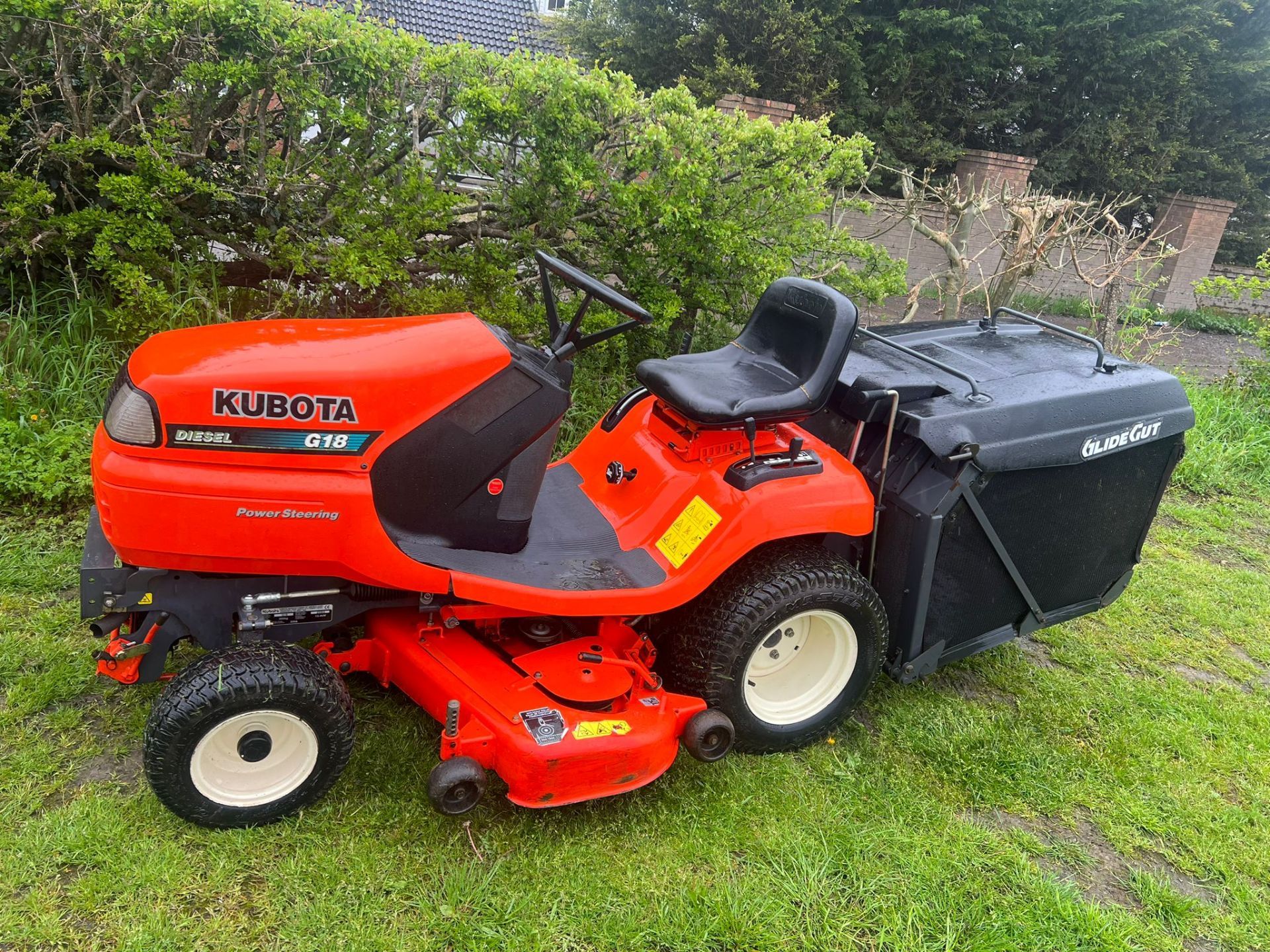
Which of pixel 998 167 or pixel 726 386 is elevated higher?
pixel 998 167

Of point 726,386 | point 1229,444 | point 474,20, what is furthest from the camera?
point 474,20

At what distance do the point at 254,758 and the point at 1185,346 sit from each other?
13.4 metres

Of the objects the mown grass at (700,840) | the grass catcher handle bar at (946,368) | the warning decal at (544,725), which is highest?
the grass catcher handle bar at (946,368)

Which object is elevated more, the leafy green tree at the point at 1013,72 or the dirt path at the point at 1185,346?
the leafy green tree at the point at 1013,72

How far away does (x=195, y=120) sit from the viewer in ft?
13.4

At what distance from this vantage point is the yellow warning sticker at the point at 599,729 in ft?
7.91

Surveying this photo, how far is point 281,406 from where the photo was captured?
7.17ft

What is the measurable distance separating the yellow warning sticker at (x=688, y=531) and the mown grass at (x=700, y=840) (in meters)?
0.68

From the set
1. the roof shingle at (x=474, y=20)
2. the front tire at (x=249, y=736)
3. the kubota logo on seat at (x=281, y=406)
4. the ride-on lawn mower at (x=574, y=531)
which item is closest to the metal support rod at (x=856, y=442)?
the ride-on lawn mower at (x=574, y=531)

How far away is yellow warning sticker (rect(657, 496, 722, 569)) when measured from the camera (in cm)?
273

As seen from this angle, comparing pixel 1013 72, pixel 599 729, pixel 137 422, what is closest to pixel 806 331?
pixel 599 729

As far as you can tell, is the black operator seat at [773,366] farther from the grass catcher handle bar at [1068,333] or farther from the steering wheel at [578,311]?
the grass catcher handle bar at [1068,333]

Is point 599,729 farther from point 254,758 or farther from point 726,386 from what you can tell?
point 726,386

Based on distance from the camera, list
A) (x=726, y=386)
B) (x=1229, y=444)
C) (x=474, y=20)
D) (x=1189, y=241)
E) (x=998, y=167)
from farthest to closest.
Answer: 1. (x=474, y=20)
2. (x=1189, y=241)
3. (x=998, y=167)
4. (x=1229, y=444)
5. (x=726, y=386)
